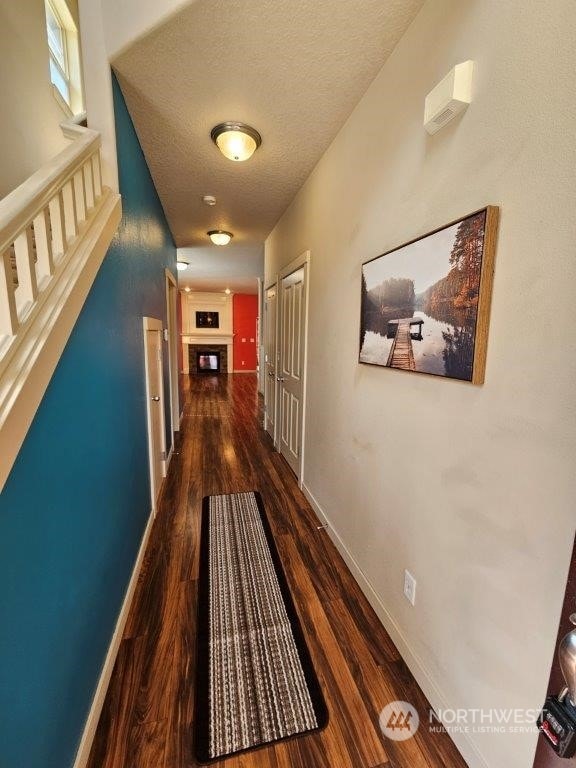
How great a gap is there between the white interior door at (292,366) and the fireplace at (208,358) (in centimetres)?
712

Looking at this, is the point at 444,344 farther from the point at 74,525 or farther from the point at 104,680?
the point at 104,680

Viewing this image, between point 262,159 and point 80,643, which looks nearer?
point 80,643

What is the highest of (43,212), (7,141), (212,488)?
(7,141)

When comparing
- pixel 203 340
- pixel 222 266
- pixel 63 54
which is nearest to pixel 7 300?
pixel 63 54

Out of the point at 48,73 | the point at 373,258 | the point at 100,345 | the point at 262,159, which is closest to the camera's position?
the point at 100,345

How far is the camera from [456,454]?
1093 mm

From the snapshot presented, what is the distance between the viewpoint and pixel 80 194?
3.77ft

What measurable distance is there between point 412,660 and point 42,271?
1910 millimetres

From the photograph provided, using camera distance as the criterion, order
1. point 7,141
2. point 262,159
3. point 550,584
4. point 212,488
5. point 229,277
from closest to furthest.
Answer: point 550,584 < point 7,141 < point 262,159 < point 212,488 < point 229,277

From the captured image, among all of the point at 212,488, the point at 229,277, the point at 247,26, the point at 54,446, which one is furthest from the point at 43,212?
the point at 229,277

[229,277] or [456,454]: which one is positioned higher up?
[229,277]

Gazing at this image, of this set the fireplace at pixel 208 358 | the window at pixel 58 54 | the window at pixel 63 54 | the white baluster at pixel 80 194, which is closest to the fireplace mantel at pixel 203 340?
the fireplace at pixel 208 358

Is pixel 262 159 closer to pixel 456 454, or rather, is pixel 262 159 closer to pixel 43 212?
pixel 43 212

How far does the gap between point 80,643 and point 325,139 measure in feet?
9.07
